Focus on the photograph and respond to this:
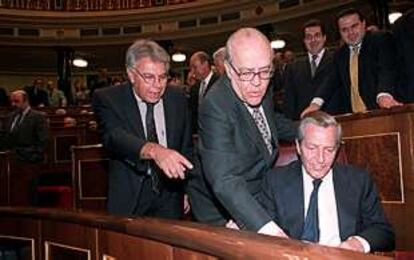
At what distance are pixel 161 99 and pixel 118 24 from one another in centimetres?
1247

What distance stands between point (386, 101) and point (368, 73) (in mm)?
350

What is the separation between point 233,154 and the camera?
76.3 inches

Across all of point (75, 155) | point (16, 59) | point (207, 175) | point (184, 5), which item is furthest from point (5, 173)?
point (16, 59)

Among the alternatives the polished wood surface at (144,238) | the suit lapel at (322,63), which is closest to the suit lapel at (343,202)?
the polished wood surface at (144,238)

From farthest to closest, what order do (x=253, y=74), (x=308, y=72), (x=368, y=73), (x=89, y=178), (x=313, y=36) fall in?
(x=89, y=178) < (x=308, y=72) < (x=313, y=36) < (x=368, y=73) < (x=253, y=74)

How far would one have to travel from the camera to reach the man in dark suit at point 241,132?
1.86 m

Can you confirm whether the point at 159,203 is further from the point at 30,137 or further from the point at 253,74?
the point at 30,137

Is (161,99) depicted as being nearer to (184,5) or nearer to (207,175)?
(207,175)

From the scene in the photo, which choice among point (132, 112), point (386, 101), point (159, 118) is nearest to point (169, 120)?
point (159, 118)

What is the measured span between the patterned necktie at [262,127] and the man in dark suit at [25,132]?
5.41 metres

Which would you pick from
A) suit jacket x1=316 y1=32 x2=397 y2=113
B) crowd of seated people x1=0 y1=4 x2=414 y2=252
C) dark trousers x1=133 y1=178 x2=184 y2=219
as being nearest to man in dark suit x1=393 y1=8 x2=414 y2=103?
suit jacket x1=316 y1=32 x2=397 y2=113

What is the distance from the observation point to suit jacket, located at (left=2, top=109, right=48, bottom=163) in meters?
7.11

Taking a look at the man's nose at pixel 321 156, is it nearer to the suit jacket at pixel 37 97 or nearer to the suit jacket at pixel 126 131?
the suit jacket at pixel 126 131

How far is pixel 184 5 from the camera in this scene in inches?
553
